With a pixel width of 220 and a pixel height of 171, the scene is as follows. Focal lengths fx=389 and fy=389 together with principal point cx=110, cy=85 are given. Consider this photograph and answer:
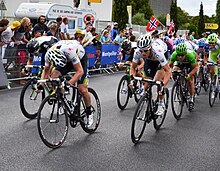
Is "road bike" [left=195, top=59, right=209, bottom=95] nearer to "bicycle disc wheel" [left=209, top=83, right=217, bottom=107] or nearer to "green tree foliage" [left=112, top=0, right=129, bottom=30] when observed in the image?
"bicycle disc wheel" [left=209, top=83, right=217, bottom=107]

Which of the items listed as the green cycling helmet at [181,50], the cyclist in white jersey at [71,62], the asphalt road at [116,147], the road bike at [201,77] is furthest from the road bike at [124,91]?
the cyclist in white jersey at [71,62]

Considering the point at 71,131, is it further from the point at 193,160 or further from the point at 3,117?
the point at 193,160

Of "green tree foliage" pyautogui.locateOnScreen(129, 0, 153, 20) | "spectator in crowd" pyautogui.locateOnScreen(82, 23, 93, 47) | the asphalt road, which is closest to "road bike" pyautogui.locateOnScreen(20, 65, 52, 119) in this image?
the asphalt road

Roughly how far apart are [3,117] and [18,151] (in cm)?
238

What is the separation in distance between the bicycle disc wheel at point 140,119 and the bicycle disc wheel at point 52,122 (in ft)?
3.68

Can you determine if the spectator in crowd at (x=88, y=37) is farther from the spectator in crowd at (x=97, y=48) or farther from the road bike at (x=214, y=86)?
the road bike at (x=214, y=86)

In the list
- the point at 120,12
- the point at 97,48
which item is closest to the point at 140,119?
the point at 97,48

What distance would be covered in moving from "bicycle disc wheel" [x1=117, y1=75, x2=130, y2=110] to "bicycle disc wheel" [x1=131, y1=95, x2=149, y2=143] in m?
2.59

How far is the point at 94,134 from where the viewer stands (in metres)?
7.02

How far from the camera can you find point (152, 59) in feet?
25.2

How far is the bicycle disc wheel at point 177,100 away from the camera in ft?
27.5

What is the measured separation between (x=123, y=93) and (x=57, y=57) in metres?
3.75

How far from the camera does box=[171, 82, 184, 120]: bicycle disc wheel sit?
8.37 meters

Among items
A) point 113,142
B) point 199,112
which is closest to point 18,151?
point 113,142
